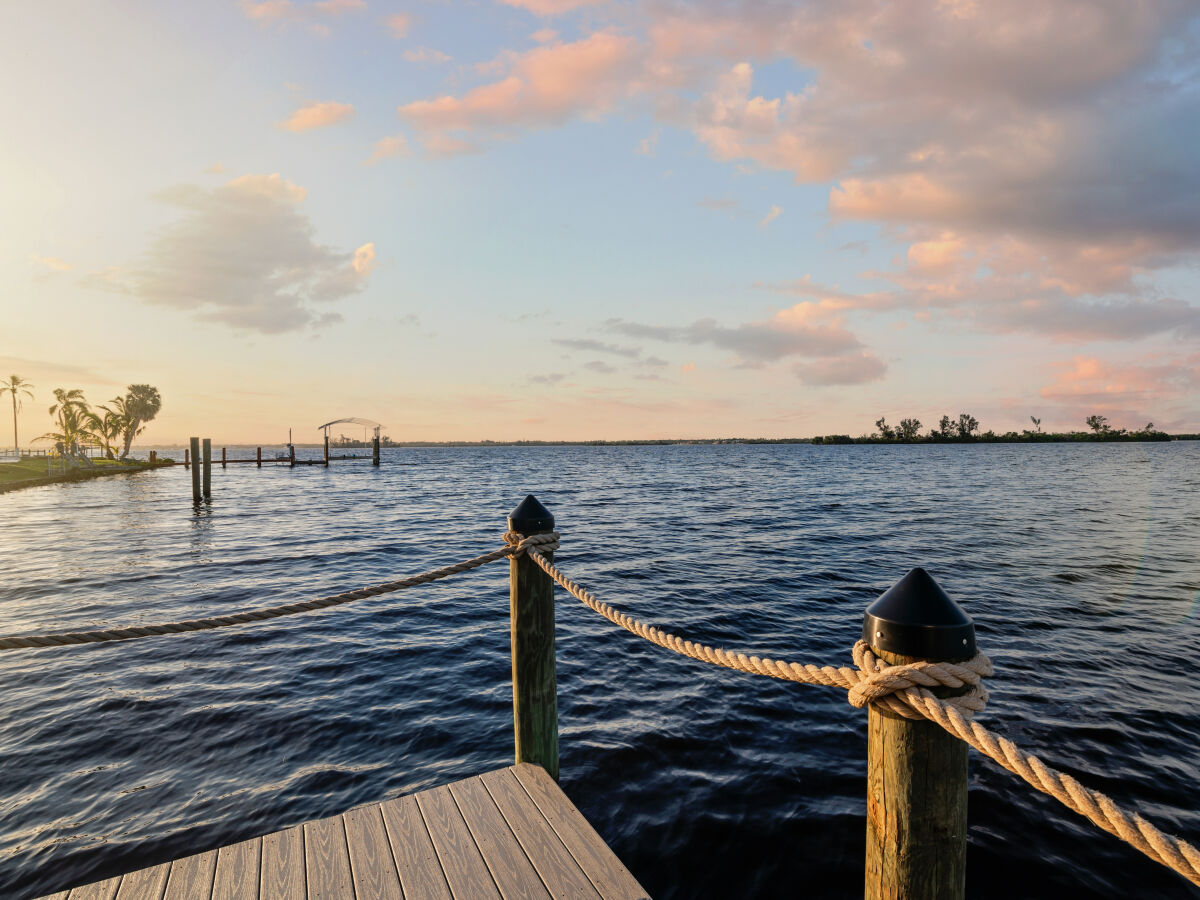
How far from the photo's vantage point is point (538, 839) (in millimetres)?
2969

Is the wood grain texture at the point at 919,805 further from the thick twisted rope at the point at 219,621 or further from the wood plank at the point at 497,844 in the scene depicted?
the thick twisted rope at the point at 219,621

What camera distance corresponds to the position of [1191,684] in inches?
275

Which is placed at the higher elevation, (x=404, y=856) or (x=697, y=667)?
(x=404, y=856)

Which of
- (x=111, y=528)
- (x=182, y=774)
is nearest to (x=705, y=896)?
(x=182, y=774)

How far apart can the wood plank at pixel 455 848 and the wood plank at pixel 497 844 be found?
0.03m

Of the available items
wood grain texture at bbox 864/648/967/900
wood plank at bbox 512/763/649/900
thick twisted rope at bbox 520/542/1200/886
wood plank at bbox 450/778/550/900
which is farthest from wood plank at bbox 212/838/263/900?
thick twisted rope at bbox 520/542/1200/886

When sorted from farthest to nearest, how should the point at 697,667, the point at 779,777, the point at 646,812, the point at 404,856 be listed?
the point at 697,667, the point at 779,777, the point at 646,812, the point at 404,856

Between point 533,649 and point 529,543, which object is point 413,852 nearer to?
point 533,649

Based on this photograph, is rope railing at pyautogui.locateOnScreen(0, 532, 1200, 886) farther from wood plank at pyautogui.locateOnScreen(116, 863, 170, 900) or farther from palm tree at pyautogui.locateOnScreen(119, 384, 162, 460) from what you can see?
palm tree at pyautogui.locateOnScreen(119, 384, 162, 460)

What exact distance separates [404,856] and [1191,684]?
8.84 meters

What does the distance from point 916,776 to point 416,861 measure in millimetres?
2407

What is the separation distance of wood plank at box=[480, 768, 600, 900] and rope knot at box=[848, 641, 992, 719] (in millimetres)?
1856

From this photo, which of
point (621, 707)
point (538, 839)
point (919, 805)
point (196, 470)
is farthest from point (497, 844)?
point (196, 470)

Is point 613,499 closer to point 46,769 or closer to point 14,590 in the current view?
point 14,590
